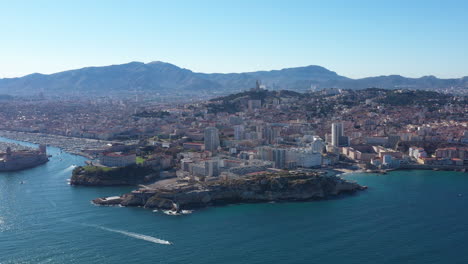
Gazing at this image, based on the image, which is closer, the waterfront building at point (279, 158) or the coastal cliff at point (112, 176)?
the coastal cliff at point (112, 176)

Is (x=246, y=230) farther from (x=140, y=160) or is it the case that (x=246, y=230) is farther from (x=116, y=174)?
(x=140, y=160)

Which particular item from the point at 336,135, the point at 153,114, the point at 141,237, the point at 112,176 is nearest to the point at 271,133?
the point at 336,135

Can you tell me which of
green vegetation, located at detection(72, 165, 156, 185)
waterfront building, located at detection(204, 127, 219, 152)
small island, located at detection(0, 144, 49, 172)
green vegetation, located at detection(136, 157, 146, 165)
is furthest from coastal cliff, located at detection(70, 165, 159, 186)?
waterfront building, located at detection(204, 127, 219, 152)

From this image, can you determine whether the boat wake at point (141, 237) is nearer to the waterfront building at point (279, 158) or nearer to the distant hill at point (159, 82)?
the waterfront building at point (279, 158)

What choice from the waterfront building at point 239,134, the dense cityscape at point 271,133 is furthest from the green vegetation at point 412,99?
the waterfront building at point 239,134

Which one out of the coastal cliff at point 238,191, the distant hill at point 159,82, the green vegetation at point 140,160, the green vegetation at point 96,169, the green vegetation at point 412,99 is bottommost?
the coastal cliff at point 238,191
